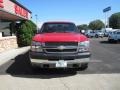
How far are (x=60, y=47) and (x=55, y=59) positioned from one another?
16.3 inches

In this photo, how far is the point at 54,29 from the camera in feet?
37.6

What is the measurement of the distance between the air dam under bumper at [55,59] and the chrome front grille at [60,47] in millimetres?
175

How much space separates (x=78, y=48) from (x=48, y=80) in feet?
4.65

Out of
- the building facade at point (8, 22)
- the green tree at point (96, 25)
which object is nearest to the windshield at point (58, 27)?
the building facade at point (8, 22)

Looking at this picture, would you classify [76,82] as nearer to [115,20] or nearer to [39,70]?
[39,70]

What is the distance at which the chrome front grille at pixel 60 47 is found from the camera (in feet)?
31.6

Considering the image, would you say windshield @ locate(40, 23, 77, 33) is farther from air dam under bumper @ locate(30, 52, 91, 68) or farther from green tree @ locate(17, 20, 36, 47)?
green tree @ locate(17, 20, 36, 47)

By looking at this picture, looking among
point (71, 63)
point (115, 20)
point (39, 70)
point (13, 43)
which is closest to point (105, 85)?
point (71, 63)

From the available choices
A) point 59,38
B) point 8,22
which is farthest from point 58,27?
point 8,22

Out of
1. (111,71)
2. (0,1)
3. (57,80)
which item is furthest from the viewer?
(0,1)

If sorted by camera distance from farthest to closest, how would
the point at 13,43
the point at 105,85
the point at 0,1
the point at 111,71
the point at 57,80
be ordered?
the point at 13,43 < the point at 0,1 < the point at 111,71 < the point at 57,80 < the point at 105,85

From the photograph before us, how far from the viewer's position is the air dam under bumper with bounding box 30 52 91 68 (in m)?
9.52

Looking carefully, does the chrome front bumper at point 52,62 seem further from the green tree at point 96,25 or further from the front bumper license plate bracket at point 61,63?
the green tree at point 96,25

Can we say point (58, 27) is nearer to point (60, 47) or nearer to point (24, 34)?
point (60, 47)
